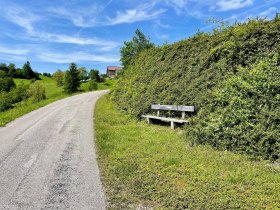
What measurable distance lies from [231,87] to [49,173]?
6737 mm

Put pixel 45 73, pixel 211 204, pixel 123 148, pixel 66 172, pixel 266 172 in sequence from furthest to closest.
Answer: pixel 45 73 < pixel 123 148 < pixel 66 172 < pixel 266 172 < pixel 211 204

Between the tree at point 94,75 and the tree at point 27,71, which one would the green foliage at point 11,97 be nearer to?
the tree at point 94,75

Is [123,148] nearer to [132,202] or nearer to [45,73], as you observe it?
[132,202]

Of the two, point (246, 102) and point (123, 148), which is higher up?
point (246, 102)

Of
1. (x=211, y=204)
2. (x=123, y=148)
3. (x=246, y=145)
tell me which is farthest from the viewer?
(x=123, y=148)

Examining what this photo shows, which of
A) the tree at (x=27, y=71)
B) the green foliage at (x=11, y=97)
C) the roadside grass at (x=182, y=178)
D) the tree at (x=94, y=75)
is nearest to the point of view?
the roadside grass at (x=182, y=178)

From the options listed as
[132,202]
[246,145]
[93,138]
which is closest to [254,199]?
[132,202]

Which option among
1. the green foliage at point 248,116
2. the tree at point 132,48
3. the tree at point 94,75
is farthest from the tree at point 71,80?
the green foliage at point 248,116

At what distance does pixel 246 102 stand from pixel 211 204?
14.8 ft

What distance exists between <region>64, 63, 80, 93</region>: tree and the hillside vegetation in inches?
1803

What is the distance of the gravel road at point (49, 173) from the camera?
17.5 ft

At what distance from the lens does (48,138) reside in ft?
37.3

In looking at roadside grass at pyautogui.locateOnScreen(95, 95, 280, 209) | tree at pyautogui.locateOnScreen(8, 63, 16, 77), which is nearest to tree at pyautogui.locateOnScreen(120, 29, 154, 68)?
roadside grass at pyautogui.locateOnScreen(95, 95, 280, 209)

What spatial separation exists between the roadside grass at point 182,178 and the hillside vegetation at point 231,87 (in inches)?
23.7
